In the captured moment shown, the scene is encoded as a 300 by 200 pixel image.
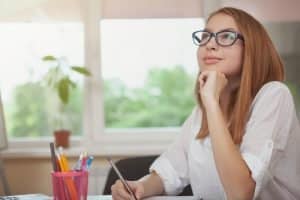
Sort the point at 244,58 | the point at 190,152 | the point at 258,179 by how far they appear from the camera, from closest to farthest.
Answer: the point at 258,179, the point at 244,58, the point at 190,152

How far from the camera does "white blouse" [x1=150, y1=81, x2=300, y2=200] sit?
153 cm

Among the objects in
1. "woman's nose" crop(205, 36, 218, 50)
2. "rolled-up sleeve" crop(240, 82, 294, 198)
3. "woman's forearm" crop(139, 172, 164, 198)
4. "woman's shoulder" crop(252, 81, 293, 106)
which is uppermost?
"woman's nose" crop(205, 36, 218, 50)

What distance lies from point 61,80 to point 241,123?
1.26 meters

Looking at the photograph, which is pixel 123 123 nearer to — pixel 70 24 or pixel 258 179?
pixel 70 24

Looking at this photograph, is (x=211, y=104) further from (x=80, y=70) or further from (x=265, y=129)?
(x=80, y=70)

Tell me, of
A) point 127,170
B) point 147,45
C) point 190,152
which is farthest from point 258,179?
point 147,45

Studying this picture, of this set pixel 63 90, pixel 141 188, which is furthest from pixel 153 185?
pixel 63 90

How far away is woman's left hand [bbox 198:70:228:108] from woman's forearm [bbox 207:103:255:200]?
10 cm

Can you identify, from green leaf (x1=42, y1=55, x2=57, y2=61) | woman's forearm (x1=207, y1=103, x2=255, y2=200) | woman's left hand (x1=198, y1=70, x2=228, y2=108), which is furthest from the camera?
green leaf (x1=42, y1=55, x2=57, y2=61)

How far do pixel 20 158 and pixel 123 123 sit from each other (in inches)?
22.1

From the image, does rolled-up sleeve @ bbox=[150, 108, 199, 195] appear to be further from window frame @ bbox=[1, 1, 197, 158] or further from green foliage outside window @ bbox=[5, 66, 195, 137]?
green foliage outside window @ bbox=[5, 66, 195, 137]

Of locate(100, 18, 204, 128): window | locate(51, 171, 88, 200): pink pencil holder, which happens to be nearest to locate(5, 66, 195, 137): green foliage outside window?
locate(100, 18, 204, 128): window

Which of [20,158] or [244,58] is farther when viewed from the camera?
[20,158]

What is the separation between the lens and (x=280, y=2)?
2.85 m
